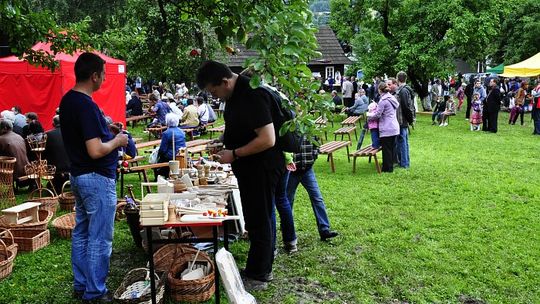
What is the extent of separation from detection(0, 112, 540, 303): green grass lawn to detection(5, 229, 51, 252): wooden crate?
11cm

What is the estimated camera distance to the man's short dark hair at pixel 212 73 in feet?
12.6

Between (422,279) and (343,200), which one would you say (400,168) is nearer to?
(343,200)

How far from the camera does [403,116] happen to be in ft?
31.2

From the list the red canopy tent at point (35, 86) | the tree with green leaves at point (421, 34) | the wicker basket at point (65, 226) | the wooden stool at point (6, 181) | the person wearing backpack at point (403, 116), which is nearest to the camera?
the wicker basket at point (65, 226)

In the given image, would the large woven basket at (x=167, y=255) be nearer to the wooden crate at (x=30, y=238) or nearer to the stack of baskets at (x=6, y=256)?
the stack of baskets at (x=6, y=256)

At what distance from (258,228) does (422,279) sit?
5.35 ft

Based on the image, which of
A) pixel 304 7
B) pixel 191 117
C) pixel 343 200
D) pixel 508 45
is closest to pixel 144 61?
pixel 191 117

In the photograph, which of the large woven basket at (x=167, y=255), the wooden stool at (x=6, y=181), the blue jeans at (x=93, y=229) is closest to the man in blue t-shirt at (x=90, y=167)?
the blue jeans at (x=93, y=229)

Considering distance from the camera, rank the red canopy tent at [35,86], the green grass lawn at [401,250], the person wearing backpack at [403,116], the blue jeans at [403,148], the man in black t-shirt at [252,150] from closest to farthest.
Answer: the man in black t-shirt at [252,150] < the green grass lawn at [401,250] < the person wearing backpack at [403,116] < the blue jeans at [403,148] < the red canopy tent at [35,86]

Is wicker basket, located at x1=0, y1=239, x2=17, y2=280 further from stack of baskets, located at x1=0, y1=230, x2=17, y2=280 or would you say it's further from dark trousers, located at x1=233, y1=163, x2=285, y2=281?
dark trousers, located at x1=233, y1=163, x2=285, y2=281

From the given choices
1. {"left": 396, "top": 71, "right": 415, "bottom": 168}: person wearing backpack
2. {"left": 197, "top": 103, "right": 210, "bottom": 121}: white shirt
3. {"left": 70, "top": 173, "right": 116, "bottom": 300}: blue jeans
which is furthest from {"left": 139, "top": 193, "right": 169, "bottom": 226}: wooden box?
{"left": 197, "top": 103, "right": 210, "bottom": 121}: white shirt

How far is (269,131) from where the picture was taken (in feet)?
12.5

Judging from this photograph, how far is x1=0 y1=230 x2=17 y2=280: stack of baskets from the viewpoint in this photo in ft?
15.4

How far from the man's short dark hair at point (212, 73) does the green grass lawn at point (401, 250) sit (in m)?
1.26
